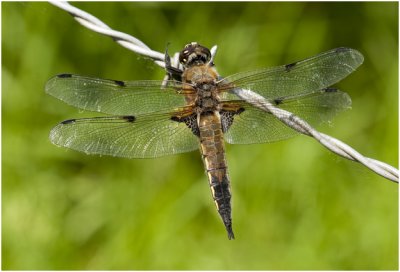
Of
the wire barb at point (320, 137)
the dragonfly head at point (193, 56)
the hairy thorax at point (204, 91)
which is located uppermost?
the dragonfly head at point (193, 56)

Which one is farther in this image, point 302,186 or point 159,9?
point 159,9

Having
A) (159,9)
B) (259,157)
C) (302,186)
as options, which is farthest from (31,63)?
(302,186)

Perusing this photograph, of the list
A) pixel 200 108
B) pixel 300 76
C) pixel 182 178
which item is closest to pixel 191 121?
pixel 200 108

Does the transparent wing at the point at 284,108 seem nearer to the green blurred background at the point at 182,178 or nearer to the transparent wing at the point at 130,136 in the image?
the transparent wing at the point at 130,136

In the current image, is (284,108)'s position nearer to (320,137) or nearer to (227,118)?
(227,118)

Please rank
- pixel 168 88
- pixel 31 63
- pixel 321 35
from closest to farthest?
pixel 168 88 → pixel 31 63 → pixel 321 35

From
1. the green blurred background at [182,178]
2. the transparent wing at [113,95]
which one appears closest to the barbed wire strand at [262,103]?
the transparent wing at [113,95]

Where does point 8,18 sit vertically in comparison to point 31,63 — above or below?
above

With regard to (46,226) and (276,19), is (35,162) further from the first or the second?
(276,19)
